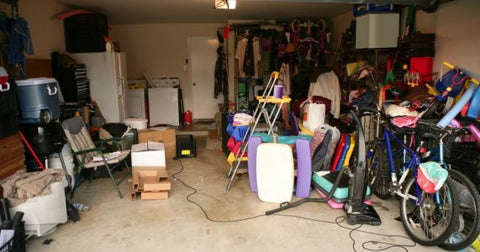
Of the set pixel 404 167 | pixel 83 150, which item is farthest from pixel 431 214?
pixel 83 150

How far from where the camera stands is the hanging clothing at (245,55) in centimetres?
643

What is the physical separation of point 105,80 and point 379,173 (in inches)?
167

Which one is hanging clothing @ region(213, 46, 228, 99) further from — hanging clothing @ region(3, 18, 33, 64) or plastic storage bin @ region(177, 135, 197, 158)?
hanging clothing @ region(3, 18, 33, 64)

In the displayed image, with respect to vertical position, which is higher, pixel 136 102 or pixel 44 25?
pixel 44 25

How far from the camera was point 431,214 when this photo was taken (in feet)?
8.61

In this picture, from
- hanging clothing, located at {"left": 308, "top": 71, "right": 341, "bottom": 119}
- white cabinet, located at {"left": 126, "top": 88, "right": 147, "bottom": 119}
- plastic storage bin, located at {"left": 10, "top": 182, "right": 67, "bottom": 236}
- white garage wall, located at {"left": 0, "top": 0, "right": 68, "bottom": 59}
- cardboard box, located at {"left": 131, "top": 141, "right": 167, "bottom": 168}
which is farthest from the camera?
white cabinet, located at {"left": 126, "top": 88, "right": 147, "bottom": 119}

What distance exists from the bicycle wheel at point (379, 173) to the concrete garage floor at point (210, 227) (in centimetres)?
13

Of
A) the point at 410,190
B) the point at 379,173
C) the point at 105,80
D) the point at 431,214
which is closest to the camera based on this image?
the point at 431,214

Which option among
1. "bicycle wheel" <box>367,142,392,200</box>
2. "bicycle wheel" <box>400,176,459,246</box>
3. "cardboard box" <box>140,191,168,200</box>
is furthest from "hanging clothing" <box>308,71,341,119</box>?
"cardboard box" <box>140,191,168,200</box>

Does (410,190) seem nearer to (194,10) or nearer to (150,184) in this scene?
(150,184)

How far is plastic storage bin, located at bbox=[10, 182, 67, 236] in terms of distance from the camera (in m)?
2.61

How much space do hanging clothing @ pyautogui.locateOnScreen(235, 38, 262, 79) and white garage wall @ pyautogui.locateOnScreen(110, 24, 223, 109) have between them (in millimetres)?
1414

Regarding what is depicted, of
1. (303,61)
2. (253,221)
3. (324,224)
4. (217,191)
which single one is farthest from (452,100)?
(303,61)

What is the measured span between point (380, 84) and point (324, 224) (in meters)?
2.03
